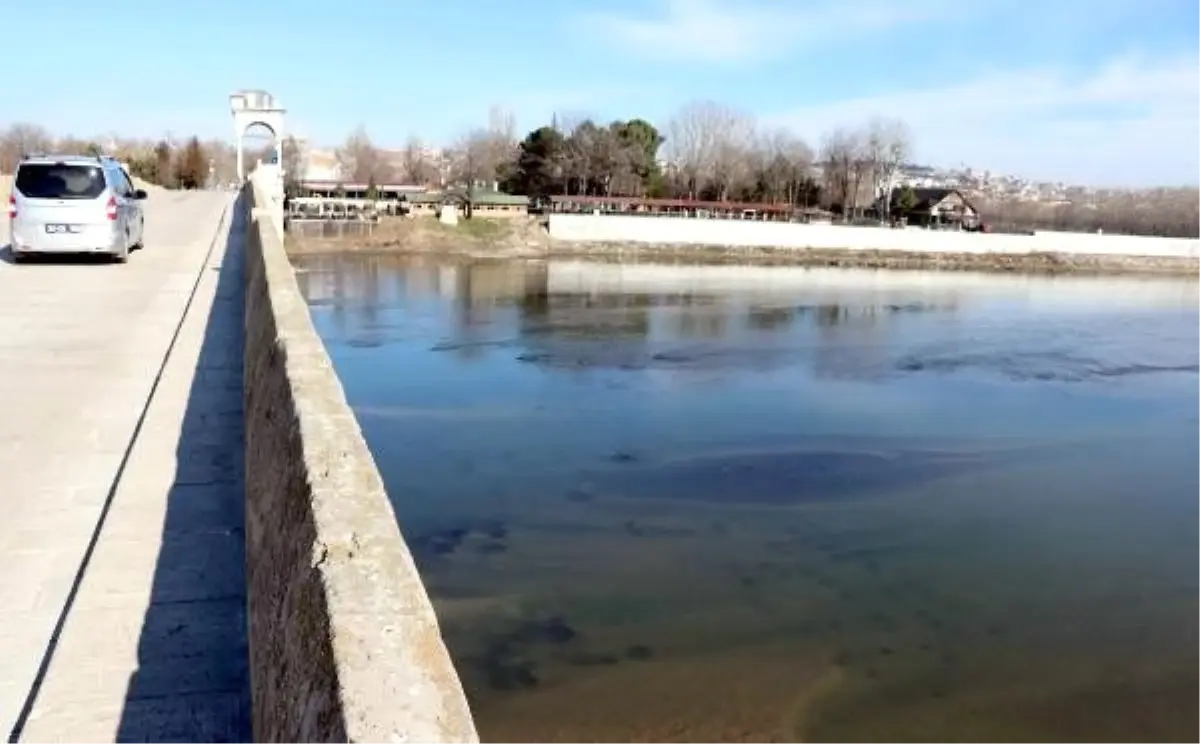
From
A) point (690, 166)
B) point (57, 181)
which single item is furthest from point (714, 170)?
point (57, 181)

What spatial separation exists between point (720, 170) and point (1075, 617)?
76.8 meters

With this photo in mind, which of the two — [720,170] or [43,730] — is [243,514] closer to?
[43,730]

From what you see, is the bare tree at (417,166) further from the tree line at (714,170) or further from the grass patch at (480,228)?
the grass patch at (480,228)

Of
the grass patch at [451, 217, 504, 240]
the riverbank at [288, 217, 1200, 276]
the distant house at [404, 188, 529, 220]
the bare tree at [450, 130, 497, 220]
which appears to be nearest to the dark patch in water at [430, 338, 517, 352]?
the riverbank at [288, 217, 1200, 276]

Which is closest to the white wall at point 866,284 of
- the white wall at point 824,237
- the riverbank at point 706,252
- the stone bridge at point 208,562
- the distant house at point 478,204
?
the riverbank at point 706,252

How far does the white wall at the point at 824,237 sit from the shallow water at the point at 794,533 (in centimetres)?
3605

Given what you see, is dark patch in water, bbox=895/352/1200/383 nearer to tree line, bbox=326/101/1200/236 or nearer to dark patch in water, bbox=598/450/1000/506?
dark patch in water, bbox=598/450/1000/506

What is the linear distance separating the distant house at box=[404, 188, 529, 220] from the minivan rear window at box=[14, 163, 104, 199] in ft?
148

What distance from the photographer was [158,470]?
18.7ft

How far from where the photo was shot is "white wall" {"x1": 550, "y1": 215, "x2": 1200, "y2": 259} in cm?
5878

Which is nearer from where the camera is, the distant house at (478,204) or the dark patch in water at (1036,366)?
the dark patch in water at (1036,366)

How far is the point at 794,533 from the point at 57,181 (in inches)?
438

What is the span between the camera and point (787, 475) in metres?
12.6

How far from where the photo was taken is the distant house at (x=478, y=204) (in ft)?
201
